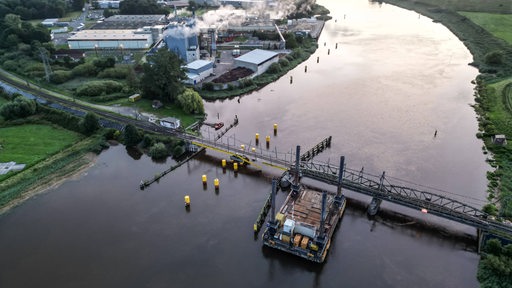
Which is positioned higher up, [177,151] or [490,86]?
[490,86]

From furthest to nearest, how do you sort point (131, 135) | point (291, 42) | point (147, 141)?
1. point (291, 42)
2. point (147, 141)
3. point (131, 135)

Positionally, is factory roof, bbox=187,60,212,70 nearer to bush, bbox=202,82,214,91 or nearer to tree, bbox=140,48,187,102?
bush, bbox=202,82,214,91

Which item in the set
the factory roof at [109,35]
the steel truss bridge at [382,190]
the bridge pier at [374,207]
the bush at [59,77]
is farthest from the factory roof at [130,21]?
the bridge pier at [374,207]

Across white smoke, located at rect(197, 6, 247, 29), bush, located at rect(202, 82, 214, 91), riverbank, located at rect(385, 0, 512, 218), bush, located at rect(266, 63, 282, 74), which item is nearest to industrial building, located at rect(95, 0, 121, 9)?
white smoke, located at rect(197, 6, 247, 29)

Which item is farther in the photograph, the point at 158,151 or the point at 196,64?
the point at 196,64

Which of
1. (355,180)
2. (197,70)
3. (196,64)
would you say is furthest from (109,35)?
(355,180)

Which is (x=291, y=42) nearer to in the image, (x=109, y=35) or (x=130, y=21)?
(x=109, y=35)
